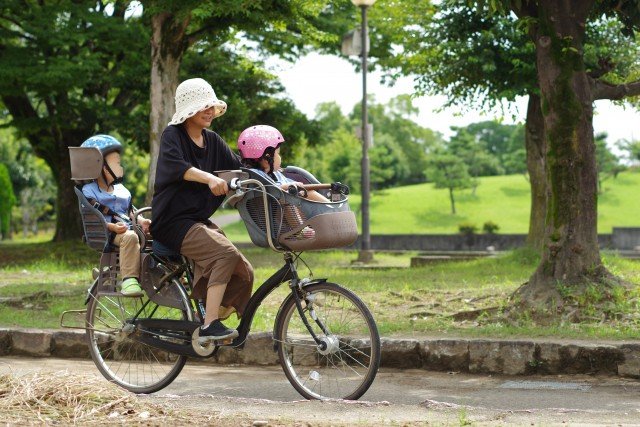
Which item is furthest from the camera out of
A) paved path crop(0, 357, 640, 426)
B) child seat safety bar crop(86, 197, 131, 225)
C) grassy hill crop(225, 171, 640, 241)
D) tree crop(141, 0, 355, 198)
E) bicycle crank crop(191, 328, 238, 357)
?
grassy hill crop(225, 171, 640, 241)

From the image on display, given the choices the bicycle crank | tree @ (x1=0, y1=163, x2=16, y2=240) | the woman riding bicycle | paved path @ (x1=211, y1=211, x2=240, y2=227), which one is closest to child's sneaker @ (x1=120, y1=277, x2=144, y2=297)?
the woman riding bicycle

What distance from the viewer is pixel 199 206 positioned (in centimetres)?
622

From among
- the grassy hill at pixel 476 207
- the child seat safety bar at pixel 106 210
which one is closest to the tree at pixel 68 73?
the child seat safety bar at pixel 106 210

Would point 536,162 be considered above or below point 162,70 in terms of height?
below

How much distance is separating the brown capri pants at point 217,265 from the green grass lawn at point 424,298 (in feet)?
7.15

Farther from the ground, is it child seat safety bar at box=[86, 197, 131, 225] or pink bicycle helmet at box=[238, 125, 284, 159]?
pink bicycle helmet at box=[238, 125, 284, 159]

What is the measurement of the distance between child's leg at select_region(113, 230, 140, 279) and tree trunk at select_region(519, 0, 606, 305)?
455 cm

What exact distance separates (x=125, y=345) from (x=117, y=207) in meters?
1.00

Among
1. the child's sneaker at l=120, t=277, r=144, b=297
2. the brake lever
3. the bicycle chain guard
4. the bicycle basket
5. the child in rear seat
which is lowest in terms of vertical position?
the bicycle chain guard

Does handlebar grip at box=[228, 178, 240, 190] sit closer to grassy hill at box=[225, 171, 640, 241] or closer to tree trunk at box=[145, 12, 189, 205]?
tree trunk at box=[145, 12, 189, 205]

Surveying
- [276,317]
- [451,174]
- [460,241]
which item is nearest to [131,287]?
[276,317]

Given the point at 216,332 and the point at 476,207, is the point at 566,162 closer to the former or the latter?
the point at 216,332

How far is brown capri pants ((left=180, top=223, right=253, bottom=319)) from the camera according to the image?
6.05 m

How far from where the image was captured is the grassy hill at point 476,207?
54.2m
